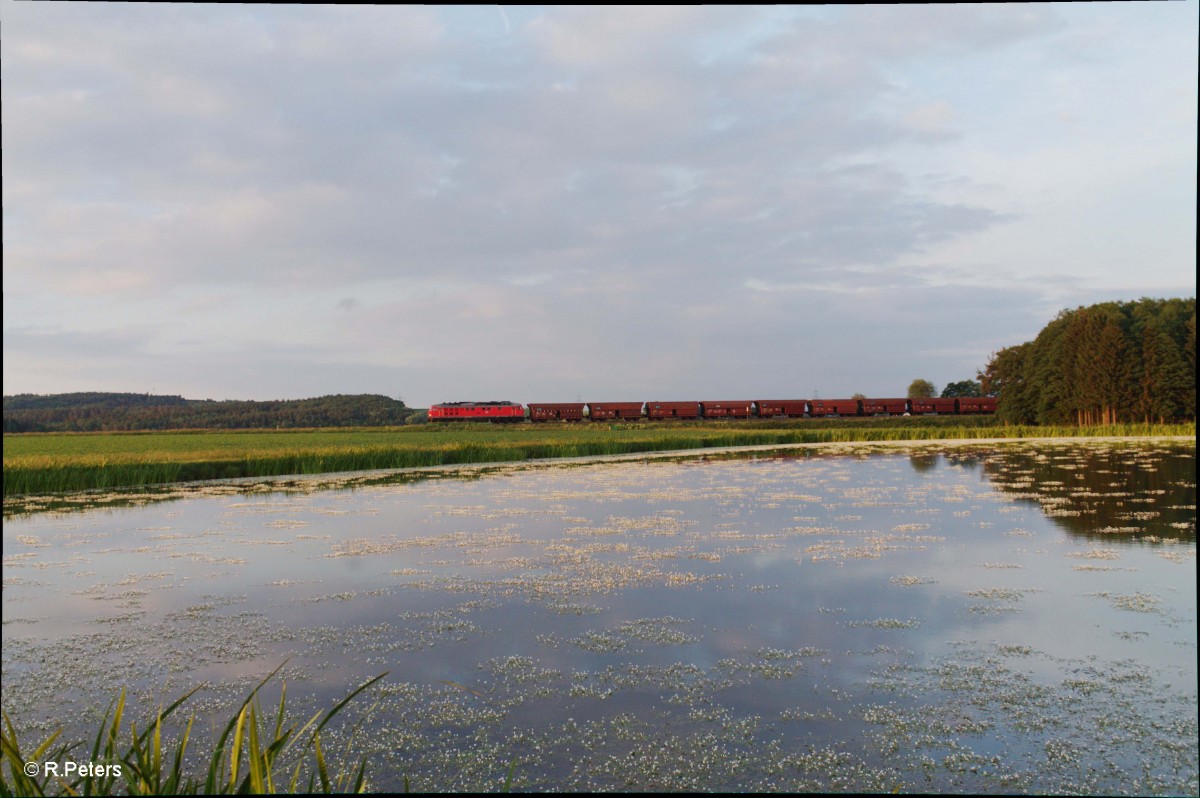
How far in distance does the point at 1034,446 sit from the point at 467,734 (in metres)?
29.1

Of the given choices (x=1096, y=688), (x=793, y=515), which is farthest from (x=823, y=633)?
(x=793, y=515)

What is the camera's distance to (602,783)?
10.7 feet

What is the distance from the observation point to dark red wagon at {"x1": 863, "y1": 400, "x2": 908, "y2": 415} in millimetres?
51375

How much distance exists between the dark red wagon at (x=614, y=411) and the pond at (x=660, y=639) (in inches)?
1577

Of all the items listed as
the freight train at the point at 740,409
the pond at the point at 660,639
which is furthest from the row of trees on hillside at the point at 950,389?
the pond at the point at 660,639

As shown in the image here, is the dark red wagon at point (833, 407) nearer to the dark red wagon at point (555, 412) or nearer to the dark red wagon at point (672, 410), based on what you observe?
the dark red wagon at point (672, 410)

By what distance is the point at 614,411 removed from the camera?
2046 inches

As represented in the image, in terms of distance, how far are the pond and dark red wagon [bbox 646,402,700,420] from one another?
40.5m

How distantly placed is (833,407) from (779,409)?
147 inches

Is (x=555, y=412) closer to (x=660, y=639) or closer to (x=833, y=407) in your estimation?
(x=833, y=407)

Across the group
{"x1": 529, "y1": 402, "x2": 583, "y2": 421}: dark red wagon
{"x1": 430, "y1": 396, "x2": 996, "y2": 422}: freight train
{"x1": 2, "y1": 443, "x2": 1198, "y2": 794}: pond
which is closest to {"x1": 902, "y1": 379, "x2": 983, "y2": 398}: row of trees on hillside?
{"x1": 430, "y1": 396, "x2": 996, "y2": 422}: freight train

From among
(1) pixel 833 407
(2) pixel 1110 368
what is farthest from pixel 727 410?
(2) pixel 1110 368

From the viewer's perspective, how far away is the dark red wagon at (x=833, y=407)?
51.8 metres

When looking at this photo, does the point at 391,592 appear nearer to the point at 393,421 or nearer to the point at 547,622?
the point at 547,622
